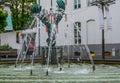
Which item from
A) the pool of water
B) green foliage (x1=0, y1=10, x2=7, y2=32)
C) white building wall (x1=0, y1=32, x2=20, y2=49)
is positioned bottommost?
the pool of water

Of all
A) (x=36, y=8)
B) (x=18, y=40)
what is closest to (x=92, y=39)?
(x=18, y=40)

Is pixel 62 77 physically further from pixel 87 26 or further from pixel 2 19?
pixel 2 19

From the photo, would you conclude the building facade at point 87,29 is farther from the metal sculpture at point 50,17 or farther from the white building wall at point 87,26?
the metal sculpture at point 50,17

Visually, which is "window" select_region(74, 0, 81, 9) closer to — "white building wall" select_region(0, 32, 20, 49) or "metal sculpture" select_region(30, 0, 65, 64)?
"white building wall" select_region(0, 32, 20, 49)

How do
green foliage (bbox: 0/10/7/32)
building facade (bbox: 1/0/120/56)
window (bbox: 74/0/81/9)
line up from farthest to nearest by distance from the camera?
green foliage (bbox: 0/10/7/32) < window (bbox: 74/0/81/9) < building facade (bbox: 1/0/120/56)

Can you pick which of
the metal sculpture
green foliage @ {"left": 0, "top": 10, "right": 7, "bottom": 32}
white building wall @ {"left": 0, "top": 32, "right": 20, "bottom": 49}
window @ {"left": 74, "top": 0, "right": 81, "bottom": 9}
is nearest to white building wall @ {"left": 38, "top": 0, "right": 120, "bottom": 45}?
window @ {"left": 74, "top": 0, "right": 81, "bottom": 9}

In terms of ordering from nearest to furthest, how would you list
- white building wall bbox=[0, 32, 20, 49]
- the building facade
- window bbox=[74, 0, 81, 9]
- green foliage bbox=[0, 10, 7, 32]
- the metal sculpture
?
the metal sculpture < the building facade < window bbox=[74, 0, 81, 9] < green foliage bbox=[0, 10, 7, 32] < white building wall bbox=[0, 32, 20, 49]

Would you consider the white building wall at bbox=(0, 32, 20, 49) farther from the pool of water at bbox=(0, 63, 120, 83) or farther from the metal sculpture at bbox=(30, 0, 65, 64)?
the pool of water at bbox=(0, 63, 120, 83)

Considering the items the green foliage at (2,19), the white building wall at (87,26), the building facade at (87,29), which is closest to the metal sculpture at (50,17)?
the building facade at (87,29)

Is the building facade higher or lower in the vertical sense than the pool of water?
higher

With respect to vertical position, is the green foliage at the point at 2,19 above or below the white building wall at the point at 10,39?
above

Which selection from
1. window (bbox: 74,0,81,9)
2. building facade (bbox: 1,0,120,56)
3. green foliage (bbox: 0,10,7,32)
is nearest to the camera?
building facade (bbox: 1,0,120,56)

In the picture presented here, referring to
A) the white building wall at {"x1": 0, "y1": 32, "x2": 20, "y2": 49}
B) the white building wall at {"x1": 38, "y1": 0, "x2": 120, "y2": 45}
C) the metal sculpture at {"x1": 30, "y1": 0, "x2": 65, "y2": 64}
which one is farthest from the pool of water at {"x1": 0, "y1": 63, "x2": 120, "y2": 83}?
the white building wall at {"x1": 0, "y1": 32, "x2": 20, "y2": 49}

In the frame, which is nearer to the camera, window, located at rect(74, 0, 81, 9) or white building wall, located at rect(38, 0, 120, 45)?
white building wall, located at rect(38, 0, 120, 45)
